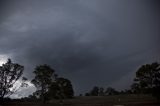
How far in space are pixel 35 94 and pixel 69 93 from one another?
12720 mm

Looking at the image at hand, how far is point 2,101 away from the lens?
6950 cm

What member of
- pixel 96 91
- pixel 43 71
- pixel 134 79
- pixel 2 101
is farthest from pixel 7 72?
pixel 96 91

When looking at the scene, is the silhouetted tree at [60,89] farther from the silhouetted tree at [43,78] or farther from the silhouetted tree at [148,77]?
the silhouetted tree at [148,77]

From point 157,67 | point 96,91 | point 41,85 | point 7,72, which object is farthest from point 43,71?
point 96,91

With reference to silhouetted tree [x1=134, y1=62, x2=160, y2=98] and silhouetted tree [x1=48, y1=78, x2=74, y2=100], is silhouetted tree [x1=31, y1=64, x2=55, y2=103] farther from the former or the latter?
silhouetted tree [x1=134, y1=62, x2=160, y2=98]

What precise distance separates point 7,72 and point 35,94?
40.5 ft

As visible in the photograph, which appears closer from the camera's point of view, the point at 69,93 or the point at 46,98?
the point at 46,98

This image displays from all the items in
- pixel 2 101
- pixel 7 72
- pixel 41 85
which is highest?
pixel 7 72

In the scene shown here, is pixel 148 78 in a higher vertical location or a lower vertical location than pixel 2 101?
higher

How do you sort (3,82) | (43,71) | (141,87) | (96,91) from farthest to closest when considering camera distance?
(96,91) < (3,82) < (43,71) < (141,87)

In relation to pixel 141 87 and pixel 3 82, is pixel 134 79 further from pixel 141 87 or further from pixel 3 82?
pixel 3 82

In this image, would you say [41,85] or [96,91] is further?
[96,91]

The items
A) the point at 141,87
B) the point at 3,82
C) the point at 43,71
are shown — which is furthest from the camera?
the point at 3,82

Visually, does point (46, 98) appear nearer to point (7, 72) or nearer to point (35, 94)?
point (35, 94)
